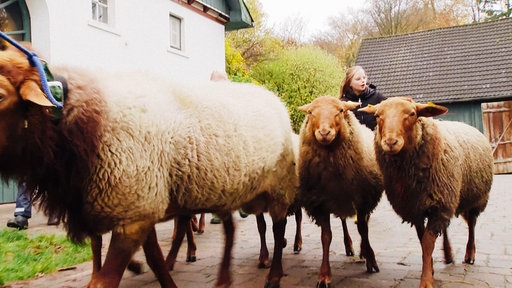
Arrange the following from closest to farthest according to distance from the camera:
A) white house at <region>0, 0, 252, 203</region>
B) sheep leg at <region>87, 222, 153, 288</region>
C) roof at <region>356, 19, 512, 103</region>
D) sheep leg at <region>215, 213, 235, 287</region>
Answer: sheep leg at <region>87, 222, 153, 288</region>
sheep leg at <region>215, 213, 235, 287</region>
white house at <region>0, 0, 252, 203</region>
roof at <region>356, 19, 512, 103</region>

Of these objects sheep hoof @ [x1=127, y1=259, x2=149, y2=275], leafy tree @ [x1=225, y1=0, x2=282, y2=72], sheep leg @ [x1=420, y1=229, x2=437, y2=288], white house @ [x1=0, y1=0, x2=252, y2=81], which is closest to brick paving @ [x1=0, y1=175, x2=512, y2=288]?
sheep hoof @ [x1=127, y1=259, x2=149, y2=275]

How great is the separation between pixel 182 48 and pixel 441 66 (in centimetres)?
1521

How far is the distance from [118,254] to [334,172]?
2575mm

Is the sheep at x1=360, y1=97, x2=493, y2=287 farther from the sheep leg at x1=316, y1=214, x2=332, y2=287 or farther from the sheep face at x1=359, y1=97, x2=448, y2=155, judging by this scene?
the sheep leg at x1=316, y1=214, x2=332, y2=287

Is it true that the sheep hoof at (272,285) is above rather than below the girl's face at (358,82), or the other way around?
below

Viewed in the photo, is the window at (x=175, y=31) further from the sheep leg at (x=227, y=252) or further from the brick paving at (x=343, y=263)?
the sheep leg at (x=227, y=252)

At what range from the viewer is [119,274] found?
271 centimetres

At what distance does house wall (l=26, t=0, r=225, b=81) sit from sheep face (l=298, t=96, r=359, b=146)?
4.92 metres

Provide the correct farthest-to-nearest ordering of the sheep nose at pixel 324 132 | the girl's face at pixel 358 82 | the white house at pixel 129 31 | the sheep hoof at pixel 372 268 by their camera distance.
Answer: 1. the white house at pixel 129 31
2. the girl's face at pixel 358 82
3. the sheep hoof at pixel 372 268
4. the sheep nose at pixel 324 132

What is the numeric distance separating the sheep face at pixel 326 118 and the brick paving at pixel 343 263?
1325mm

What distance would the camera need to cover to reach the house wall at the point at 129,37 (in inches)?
420

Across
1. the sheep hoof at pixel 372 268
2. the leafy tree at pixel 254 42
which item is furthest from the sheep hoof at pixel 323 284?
the leafy tree at pixel 254 42

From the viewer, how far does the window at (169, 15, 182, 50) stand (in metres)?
15.8

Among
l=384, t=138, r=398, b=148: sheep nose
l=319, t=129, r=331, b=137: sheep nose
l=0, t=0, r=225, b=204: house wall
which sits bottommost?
l=384, t=138, r=398, b=148: sheep nose
